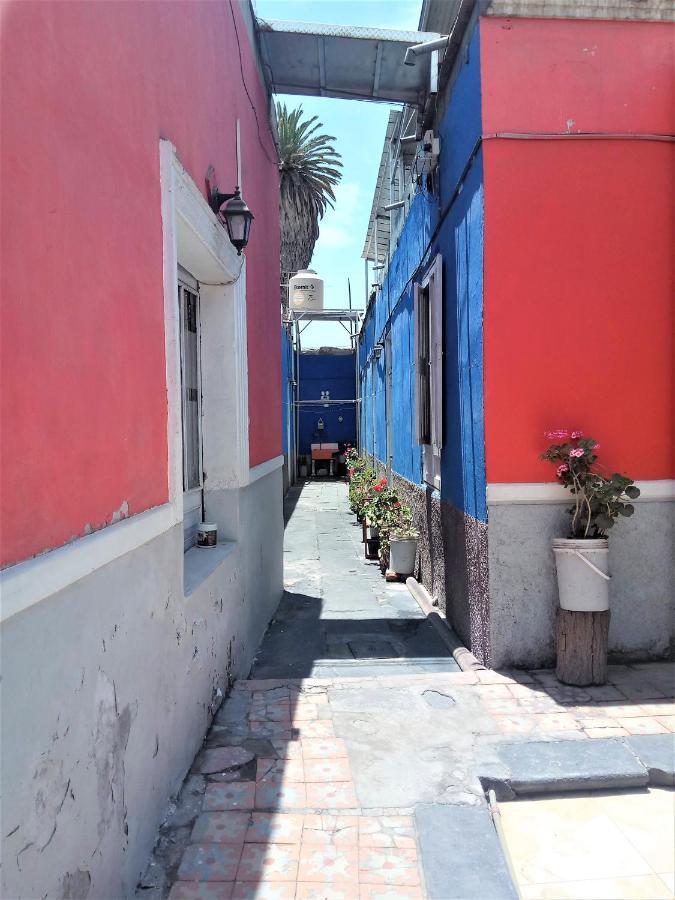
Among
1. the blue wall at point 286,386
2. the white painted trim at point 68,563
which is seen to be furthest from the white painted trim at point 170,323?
the blue wall at point 286,386

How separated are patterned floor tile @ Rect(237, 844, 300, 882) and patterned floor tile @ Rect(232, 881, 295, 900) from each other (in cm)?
2

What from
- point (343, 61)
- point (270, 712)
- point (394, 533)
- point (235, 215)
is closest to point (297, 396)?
point (394, 533)

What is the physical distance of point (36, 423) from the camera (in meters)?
1.56

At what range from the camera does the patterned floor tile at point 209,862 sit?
2240mm

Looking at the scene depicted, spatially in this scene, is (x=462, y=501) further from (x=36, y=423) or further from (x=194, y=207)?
(x=36, y=423)

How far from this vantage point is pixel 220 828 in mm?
2504

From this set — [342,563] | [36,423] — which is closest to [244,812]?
[36,423]

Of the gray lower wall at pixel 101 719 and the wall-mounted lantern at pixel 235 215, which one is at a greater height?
the wall-mounted lantern at pixel 235 215

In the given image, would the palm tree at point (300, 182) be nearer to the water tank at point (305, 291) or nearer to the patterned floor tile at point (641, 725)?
the water tank at point (305, 291)

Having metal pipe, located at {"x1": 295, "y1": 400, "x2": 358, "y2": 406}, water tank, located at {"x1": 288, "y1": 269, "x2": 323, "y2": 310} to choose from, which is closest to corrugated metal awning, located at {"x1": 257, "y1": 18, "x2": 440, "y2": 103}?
water tank, located at {"x1": 288, "y1": 269, "x2": 323, "y2": 310}

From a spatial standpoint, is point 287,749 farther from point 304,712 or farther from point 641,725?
point 641,725

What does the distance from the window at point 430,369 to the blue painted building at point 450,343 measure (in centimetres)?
1

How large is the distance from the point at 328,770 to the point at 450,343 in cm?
334

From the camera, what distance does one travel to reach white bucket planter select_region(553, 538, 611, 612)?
381 cm
